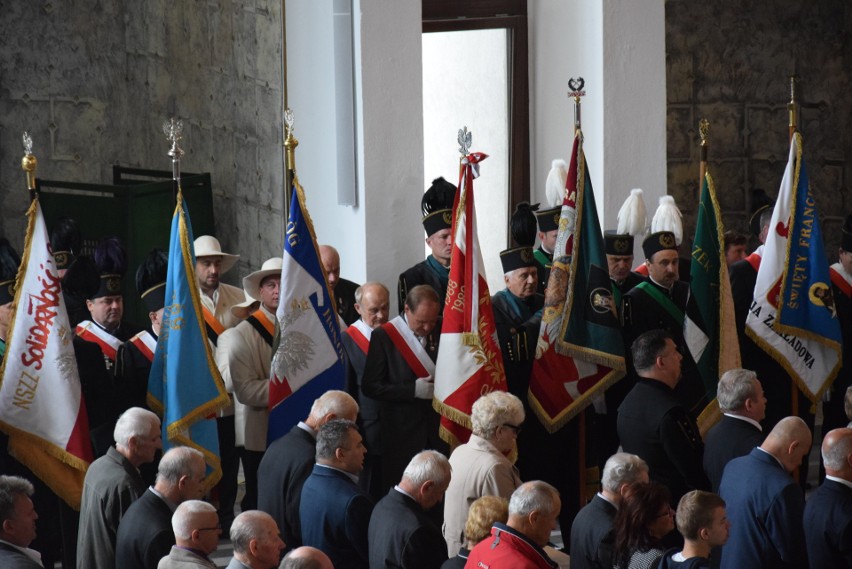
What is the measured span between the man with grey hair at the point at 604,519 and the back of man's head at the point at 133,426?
2.11 meters

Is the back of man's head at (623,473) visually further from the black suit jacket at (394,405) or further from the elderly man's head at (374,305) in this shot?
the elderly man's head at (374,305)

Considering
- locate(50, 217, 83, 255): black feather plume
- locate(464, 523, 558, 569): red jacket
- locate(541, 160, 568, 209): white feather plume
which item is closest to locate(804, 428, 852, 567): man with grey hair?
locate(464, 523, 558, 569): red jacket

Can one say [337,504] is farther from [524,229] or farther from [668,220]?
[668,220]

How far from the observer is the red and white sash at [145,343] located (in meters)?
9.18

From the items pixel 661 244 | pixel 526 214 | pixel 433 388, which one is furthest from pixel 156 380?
pixel 661 244

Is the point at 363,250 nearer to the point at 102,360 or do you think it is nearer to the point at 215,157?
the point at 102,360

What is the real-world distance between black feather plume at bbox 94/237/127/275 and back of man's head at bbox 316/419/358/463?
317cm

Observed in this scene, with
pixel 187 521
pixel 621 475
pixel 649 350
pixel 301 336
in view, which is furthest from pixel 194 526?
pixel 301 336

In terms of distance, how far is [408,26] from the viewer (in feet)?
34.7

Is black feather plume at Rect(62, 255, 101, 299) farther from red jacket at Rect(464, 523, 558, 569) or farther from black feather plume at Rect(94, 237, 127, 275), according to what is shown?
red jacket at Rect(464, 523, 558, 569)

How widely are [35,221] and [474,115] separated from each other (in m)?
3.99

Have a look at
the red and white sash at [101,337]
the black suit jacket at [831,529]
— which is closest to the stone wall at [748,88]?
the red and white sash at [101,337]

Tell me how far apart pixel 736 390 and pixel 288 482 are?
2.21 metres

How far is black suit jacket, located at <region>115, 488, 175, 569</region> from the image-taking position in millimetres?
6508
